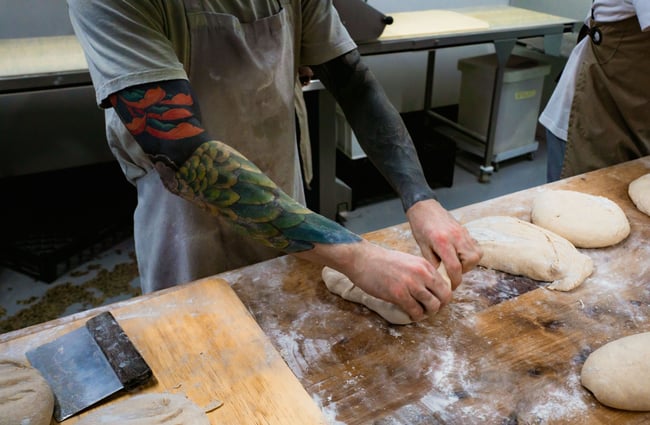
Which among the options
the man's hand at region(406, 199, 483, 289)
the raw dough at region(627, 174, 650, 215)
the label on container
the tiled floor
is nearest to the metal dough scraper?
the man's hand at region(406, 199, 483, 289)

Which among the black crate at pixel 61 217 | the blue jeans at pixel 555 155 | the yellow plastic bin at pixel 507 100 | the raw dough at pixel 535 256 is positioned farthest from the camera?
the yellow plastic bin at pixel 507 100

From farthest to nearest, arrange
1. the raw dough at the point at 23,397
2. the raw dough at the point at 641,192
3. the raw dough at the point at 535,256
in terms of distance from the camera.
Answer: the raw dough at the point at 641,192 → the raw dough at the point at 535,256 → the raw dough at the point at 23,397

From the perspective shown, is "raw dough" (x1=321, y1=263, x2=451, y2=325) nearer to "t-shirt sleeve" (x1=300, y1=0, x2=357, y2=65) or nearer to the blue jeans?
"t-shirt sleeve" (x1=300, y1=0, x2=357, y2=65)

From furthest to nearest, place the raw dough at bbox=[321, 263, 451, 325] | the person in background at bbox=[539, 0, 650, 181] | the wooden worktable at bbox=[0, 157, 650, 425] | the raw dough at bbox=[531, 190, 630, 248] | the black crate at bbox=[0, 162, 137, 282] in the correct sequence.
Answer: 1. the black crate at bbox=[0, 162, 137, 282]
2. the person in background at bbox=[539, 0, 650, 181]
3. the raw dough at bbox=[531, 190, 630, 248]
4. the raw dough at bbox=[321, 263, 451, 325]
5. the wooden worktable at bbox=[0, 157, 650, 425]

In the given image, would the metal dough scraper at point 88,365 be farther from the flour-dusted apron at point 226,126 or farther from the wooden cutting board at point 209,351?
the flour-dusted apron at point 226,126

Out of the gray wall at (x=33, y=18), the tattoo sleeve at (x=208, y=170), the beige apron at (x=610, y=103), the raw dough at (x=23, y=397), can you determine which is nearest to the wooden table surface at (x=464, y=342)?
the tattoo sleeve at (x=208, y=170)

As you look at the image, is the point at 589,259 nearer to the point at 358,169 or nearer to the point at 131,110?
the point at 131,110

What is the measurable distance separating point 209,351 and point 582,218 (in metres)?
1.02

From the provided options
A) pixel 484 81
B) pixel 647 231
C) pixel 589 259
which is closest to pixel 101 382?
pixel 589 259

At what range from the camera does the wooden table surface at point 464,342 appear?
916 millimetres

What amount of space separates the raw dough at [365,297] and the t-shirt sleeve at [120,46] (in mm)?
525

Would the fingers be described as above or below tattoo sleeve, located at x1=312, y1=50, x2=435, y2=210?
below

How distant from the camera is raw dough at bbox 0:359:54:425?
2.51ft

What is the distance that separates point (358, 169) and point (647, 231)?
2.07 meters
